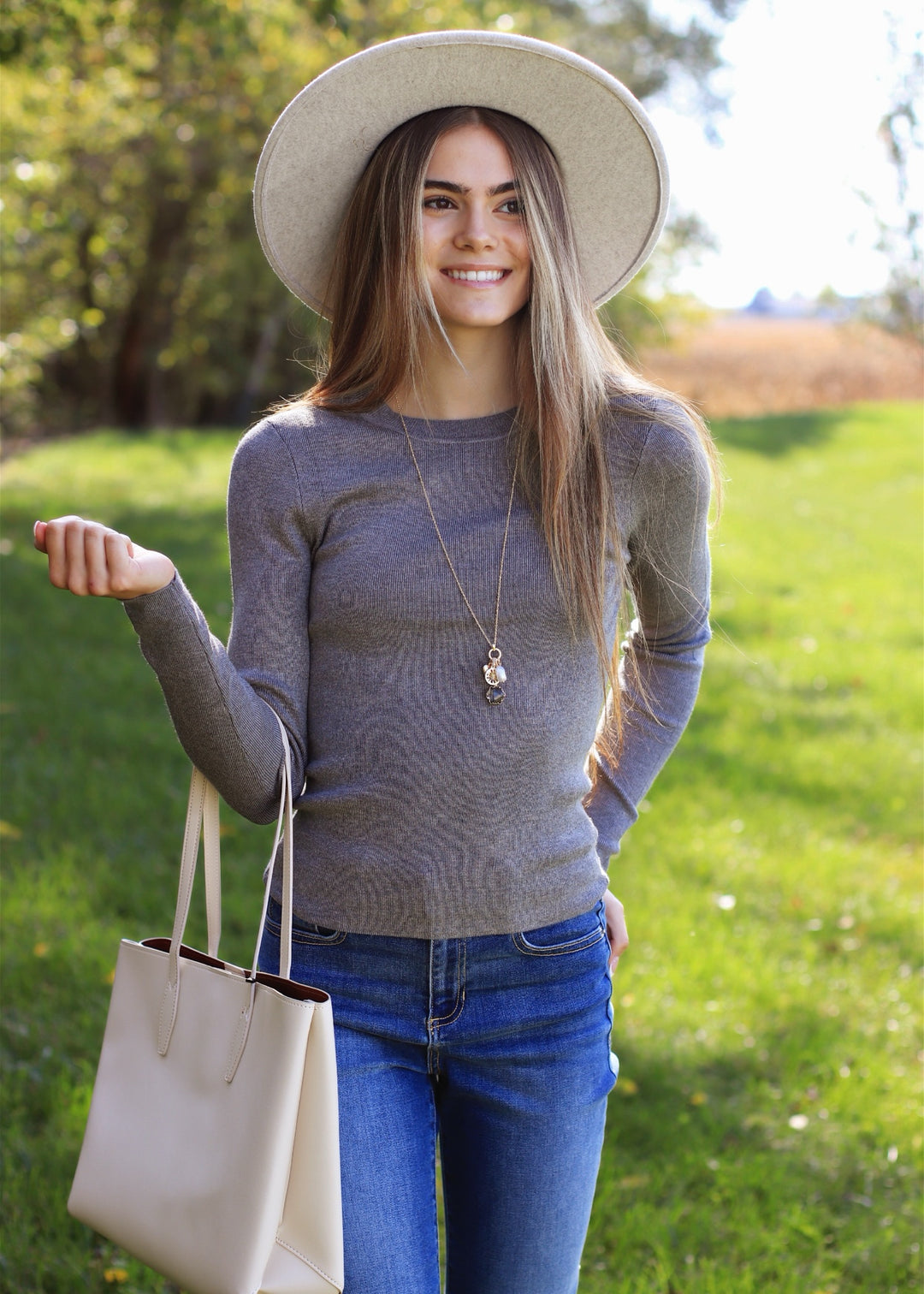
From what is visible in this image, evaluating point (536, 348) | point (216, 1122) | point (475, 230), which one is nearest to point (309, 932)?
point (216, 1122)

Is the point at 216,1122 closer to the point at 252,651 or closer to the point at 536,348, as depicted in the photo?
the point at 252,651

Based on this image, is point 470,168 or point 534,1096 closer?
point 534,1096

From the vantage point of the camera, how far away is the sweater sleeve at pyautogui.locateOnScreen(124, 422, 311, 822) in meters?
1.74

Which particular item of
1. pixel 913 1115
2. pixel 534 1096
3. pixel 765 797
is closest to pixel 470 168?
pixel 534 1096

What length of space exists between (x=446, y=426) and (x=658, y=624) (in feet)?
1.73

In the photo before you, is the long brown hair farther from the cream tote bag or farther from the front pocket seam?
the cream tote bag

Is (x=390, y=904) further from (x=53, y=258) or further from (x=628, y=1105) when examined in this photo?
(x=53, y=258)

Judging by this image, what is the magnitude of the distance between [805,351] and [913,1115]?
74.5 ft

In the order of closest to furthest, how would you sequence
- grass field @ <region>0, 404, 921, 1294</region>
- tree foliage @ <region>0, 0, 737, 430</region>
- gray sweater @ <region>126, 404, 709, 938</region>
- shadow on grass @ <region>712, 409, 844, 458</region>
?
gray sweater @ <region>126, 404, 709, 938</region> → grass field @ <region>0, 404, 921, 1294</region> → tree foliage @ <region>0, 0, 737, 430</region> → shadow on grass @ <region>712, 409, 844, 458</region>

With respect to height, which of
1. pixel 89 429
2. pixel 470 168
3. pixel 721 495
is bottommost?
pixel 89 429

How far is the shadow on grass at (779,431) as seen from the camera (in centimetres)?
1623

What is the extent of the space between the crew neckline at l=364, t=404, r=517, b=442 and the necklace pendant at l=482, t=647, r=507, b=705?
0.36 meters

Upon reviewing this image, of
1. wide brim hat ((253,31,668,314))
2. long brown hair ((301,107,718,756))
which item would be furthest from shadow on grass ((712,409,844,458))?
long brown hair ((301,107,718,756))

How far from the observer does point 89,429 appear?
19.5 meters
